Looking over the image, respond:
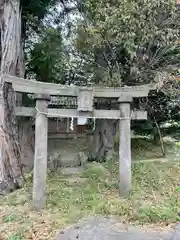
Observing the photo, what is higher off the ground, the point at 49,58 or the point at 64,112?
the point at 49,58

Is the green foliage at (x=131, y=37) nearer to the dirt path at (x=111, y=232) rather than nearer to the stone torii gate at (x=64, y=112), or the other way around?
the stone torii gate at (x=64, y=112)

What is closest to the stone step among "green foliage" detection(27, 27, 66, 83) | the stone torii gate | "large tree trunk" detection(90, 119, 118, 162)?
"large tree trunk" detection(90, 119, 118, 162)

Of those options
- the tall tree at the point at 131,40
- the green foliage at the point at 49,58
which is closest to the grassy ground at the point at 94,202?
the tall tree at the point at 131,40

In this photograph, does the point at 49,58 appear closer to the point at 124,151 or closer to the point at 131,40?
the point at 131,40

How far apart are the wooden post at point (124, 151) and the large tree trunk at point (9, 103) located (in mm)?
2379

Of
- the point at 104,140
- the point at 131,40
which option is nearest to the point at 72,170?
the point at 104,140

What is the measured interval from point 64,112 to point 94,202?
1.88 m

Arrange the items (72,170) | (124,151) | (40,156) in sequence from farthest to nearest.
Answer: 1. (72,170)
2. (124,151)
3. (40,156)

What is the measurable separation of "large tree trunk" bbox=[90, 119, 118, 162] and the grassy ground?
0.85 m

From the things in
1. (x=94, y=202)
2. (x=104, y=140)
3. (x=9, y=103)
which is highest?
(x=9, y=103)

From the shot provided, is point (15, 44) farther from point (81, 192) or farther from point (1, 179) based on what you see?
point (81, 192)

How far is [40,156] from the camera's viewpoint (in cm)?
559

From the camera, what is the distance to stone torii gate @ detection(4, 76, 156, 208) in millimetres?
5590

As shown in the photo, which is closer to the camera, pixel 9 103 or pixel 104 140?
pixel 9 103
